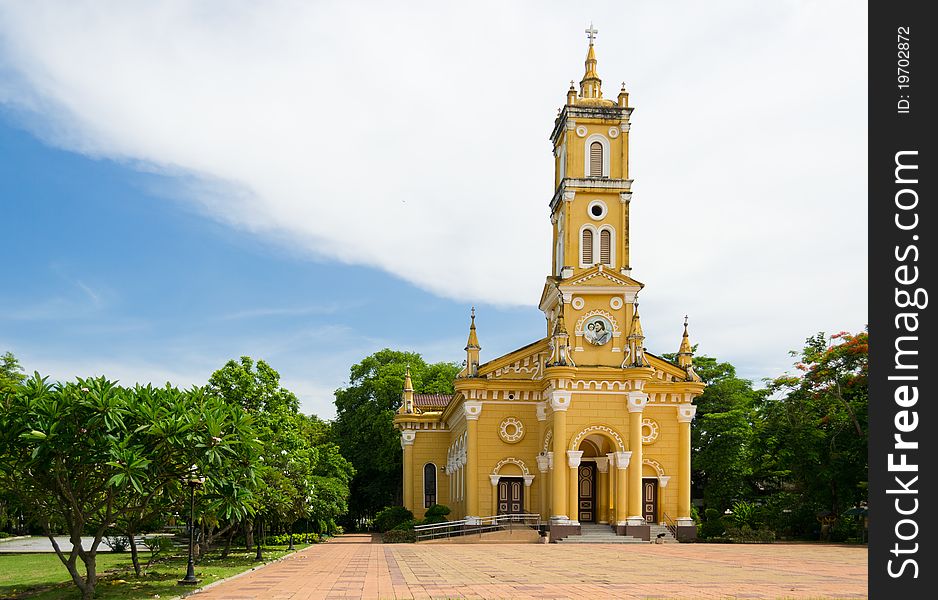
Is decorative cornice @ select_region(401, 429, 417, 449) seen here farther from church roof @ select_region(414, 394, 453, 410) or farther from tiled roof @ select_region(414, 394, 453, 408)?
tiled roof @ select_region(414, 394, 453, 408)

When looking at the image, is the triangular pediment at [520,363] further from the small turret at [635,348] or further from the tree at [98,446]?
the tree at [98,446]

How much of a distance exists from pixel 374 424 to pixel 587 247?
1031 inches

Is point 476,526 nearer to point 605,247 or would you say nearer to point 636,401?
point 636,401

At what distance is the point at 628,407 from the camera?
44.1 meters

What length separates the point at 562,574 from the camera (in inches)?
915

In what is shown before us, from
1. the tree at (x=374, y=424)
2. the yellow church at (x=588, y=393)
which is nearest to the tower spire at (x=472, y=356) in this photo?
the yellow church at (x=588, y=393)

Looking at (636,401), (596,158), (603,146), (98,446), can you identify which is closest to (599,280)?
(636,401)

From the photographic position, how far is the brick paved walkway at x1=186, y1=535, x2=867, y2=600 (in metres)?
18.6

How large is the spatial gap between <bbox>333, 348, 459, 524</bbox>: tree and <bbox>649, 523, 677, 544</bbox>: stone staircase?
82.2 ft

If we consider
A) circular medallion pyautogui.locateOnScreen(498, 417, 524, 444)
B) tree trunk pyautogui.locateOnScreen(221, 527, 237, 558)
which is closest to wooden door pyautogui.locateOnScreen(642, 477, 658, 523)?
circular medallion pyautogui.locateOnScreen(498, 417, 524, 444)
